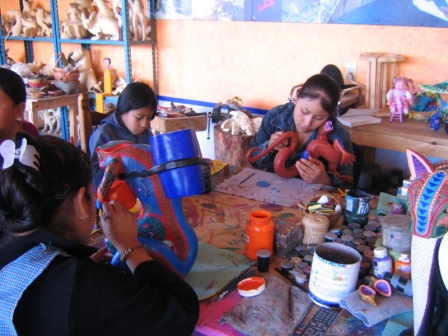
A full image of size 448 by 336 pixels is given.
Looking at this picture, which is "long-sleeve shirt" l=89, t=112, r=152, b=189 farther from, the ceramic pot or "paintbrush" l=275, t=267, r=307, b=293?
the ceramic pot

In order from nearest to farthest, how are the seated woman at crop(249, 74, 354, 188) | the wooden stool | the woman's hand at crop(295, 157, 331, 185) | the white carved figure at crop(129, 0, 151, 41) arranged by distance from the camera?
the woman's hand at crop(295, 157, 331, 185) < the seated woman at crop(249, 74, 354, 188) < the wooden stool < the white carved figure at crop(129, 0, 151, 41)

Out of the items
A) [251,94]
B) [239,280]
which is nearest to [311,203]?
[239,280]

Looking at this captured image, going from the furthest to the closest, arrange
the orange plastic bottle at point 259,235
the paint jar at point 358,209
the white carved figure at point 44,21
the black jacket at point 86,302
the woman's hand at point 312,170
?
the white carved figure at point 44,21
the woman's hand at point 312,170
the paint jar at point 358,209
the orange plastic bottle at point 259,235
the black jacket at point 86,302

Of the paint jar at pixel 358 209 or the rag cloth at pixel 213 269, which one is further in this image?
the paint jar at pixel 358 209

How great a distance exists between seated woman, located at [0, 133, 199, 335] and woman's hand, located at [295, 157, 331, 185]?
0.84 m

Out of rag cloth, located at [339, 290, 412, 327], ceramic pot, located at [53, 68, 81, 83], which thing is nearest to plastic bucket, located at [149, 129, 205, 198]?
rag cloth, located at [339, 290, 412, 327]

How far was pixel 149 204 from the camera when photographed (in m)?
0.95

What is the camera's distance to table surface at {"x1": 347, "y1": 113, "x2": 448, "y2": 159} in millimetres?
2086

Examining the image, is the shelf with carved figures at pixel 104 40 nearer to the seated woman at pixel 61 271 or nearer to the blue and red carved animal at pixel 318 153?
the blue and red carved animal at pixel 318 153

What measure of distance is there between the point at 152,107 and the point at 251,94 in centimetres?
143

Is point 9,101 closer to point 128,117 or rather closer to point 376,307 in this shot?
point 128,117

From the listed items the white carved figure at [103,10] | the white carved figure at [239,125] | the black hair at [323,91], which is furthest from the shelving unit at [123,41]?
the black hair at [323,91]

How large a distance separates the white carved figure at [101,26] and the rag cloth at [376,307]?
2.88m

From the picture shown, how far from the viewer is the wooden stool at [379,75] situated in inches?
95.0
